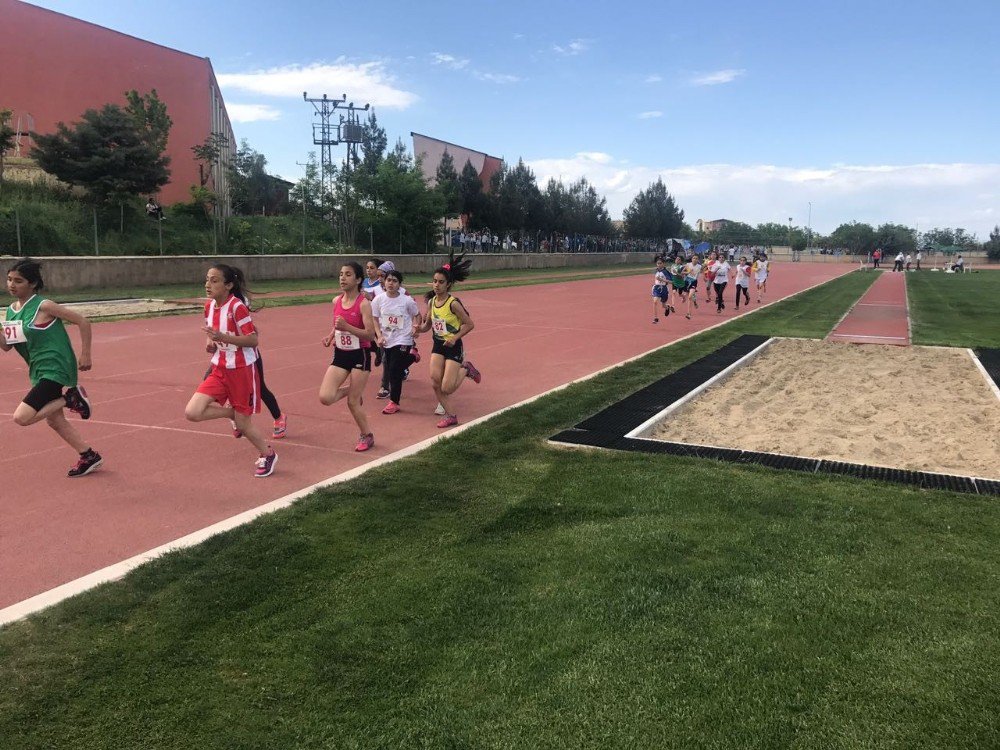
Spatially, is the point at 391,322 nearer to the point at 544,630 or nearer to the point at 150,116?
the point at 544,630

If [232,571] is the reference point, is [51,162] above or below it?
above

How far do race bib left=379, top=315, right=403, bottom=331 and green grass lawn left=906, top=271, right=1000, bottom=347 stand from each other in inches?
434

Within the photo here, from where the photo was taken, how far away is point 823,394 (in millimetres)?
9094

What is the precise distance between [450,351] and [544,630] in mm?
4578

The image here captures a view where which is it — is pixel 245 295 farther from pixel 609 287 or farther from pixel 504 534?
pixel 609 287

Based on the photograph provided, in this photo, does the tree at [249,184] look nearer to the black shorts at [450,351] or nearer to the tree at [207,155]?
the tree at [207,155]

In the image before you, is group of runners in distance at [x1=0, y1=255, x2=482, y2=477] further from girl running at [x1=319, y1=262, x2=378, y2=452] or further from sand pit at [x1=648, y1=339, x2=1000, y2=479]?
sand pit at [x1=648, y1=339, x2=1000, y2=479]

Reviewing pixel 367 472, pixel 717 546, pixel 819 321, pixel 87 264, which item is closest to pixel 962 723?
pixel 717 546

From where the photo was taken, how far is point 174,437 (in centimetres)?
715

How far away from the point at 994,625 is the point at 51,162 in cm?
3379

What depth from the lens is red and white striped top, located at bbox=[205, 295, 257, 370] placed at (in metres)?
5.68

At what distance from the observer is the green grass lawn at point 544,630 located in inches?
110

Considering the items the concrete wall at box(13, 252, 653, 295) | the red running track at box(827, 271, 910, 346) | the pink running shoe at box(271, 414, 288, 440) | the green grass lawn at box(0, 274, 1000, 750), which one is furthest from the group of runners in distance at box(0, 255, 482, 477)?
the concrete wall at box(13, 252, 653, 295)

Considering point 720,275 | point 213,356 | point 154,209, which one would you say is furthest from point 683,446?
point 154,209
